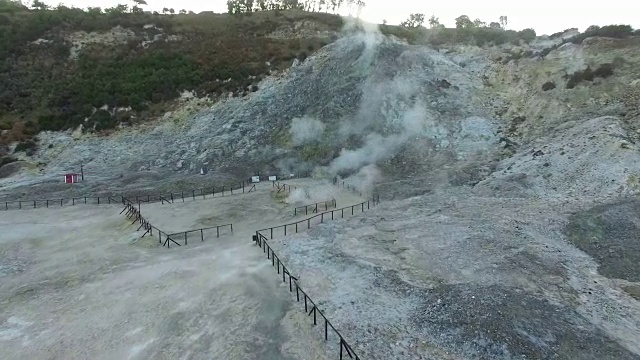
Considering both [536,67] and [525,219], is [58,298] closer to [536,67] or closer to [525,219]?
[525,219]

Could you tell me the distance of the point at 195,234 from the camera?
81.4 ft

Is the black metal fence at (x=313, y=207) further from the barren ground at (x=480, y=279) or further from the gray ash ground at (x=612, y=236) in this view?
the gray ash ground at (x=612, y=236)

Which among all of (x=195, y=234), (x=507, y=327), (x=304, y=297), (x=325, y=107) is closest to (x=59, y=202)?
(x=195, y=234)

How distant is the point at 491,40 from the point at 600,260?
4401 centimetres

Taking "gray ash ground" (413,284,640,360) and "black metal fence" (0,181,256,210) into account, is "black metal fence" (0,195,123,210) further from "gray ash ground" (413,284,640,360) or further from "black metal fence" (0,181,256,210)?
"gray ash ground" (413,284,640,360)

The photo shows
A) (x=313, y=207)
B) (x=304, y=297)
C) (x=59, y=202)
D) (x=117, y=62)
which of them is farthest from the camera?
(x=117, y=62)

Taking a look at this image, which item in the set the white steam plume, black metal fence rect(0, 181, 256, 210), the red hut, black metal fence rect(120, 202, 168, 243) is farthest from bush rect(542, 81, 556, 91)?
the red hut

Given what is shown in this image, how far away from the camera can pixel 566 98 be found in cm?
3644

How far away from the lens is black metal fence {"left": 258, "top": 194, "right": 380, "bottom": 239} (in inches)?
983

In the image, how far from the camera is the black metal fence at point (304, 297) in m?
13.0

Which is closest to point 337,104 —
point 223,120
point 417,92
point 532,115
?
point 417,92

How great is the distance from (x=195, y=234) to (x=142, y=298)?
25.6ft

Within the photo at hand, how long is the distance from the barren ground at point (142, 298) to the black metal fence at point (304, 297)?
1.09 feet

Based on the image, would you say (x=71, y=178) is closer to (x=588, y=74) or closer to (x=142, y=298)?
(x=142, y=298)
